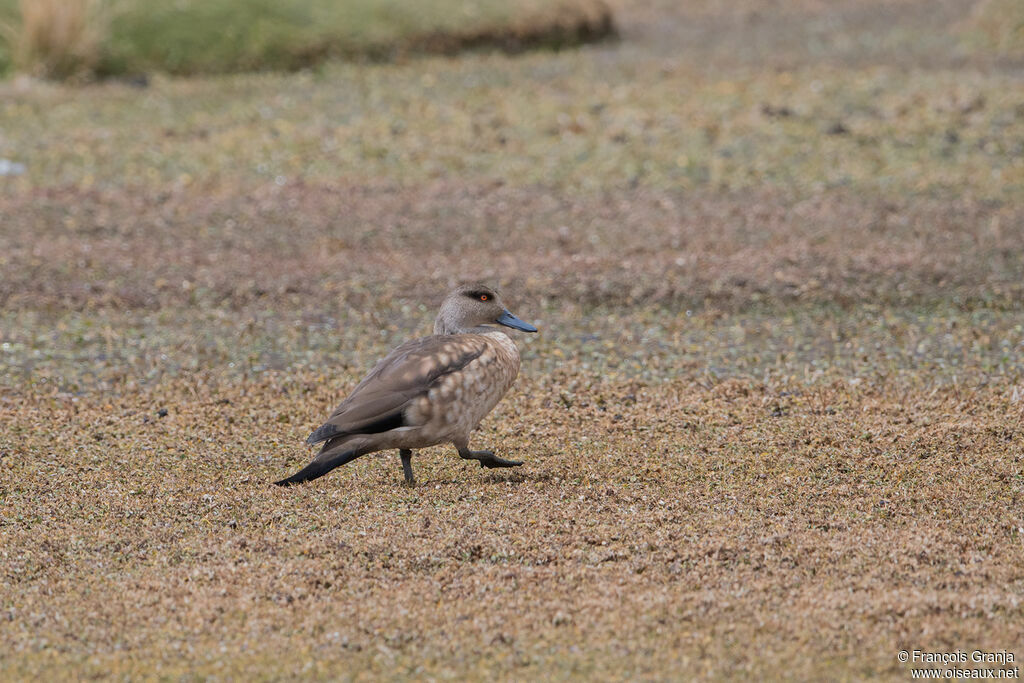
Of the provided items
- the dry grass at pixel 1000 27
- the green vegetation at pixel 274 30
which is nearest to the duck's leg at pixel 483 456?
the green vegetation at pixel 274 30

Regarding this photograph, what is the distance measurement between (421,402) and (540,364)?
2892 millimetres

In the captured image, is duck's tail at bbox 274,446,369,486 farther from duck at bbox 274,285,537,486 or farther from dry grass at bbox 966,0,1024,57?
dry grass at bbox 966,0,1024,57

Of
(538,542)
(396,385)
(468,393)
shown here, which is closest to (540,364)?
(468,393)

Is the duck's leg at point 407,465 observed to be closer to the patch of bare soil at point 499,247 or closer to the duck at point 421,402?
the duck at point 421,402

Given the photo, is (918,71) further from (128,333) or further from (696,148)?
(128,333)

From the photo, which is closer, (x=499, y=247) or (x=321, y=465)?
(x=321, y=465)

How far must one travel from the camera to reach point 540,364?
30.7 ft

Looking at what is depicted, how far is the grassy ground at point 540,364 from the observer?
5.16 m

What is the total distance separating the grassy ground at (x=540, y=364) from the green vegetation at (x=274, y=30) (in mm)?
883

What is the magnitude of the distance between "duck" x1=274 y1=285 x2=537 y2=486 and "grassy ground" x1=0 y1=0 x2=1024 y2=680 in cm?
25

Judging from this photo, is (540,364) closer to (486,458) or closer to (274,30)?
(486,458)

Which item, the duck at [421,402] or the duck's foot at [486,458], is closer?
the duck at [421,402]

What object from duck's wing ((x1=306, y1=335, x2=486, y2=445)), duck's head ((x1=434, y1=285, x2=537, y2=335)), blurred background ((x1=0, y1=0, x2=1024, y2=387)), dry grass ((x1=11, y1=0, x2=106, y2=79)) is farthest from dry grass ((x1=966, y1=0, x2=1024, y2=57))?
duck's wing ((x1=306, y1=335, x2=486, y2=445))

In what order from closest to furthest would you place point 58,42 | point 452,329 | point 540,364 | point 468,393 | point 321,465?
point 321,465 < point 468,393 < point 452,329 < point 540,364 < point 58,42
